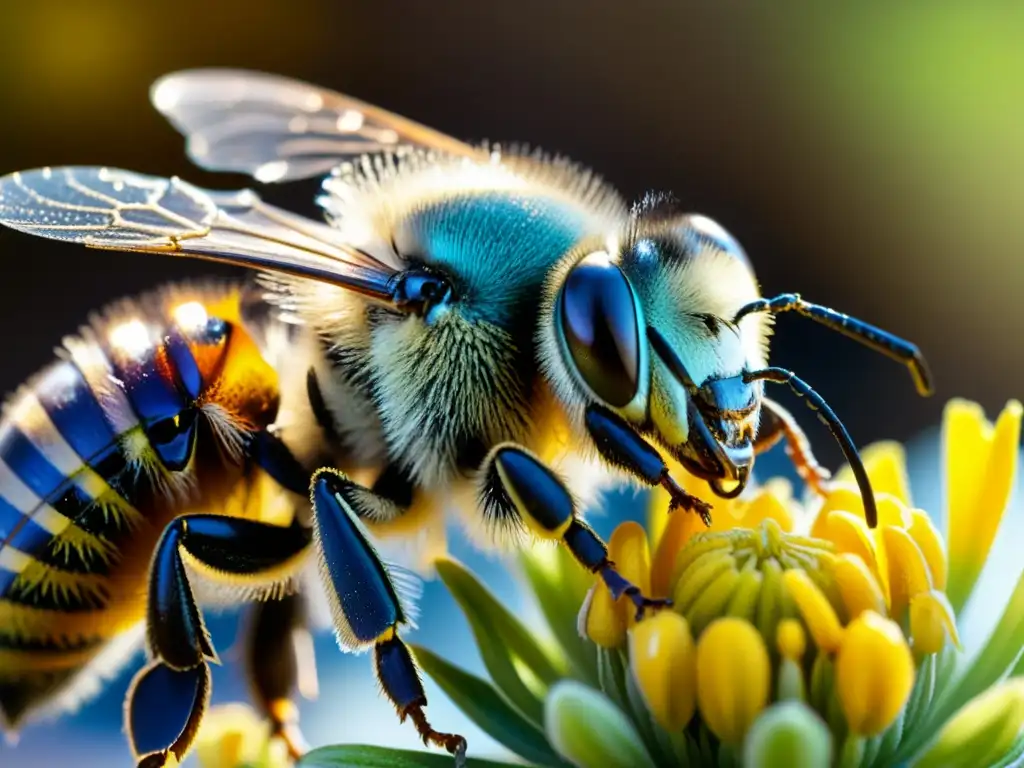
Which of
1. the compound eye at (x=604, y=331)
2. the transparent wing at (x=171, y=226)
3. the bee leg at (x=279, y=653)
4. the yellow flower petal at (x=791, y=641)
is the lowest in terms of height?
the bee leg at (x=279, y=653)

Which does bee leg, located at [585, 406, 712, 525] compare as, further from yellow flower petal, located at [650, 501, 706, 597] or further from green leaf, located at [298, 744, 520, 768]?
green leaf, located at [298, 744, 520, 768]

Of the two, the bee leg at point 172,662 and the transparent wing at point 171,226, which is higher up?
the transparent wing at point 171,226

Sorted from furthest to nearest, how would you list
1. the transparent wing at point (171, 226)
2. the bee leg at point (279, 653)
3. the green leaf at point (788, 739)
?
the bee leg at point (279, 653) → the transparent wing at point (171, 226) → the green leaf at point (788, 739)

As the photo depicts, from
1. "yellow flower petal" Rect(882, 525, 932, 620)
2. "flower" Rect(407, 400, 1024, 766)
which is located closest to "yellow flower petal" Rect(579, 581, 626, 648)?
"flower" Rect(407, 400, 1024, 766)

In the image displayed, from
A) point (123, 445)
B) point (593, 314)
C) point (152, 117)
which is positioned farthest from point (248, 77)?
point (152, 117)

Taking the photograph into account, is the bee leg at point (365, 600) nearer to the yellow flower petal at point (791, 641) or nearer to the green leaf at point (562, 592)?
the green leaf at point (562, 592)

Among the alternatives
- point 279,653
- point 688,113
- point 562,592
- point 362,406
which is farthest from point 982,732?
point 688,113

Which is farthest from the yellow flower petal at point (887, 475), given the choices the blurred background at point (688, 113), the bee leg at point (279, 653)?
the blurred background at point (688, 113)
